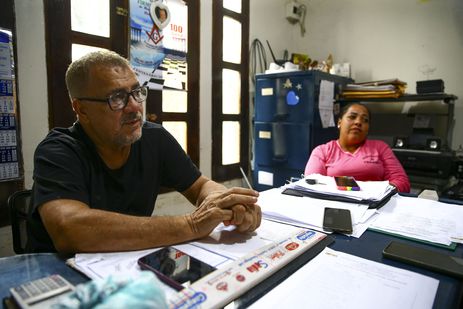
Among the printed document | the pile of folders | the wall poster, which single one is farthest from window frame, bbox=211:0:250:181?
the printed document

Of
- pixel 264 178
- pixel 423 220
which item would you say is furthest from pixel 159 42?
pixel 423 220

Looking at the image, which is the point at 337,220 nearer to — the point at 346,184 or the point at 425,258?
the point at 425,258

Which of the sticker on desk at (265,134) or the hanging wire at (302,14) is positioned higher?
the hanging wire at (302,14)

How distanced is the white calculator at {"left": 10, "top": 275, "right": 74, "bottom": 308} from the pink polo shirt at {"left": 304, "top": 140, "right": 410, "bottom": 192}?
1562 millimetres

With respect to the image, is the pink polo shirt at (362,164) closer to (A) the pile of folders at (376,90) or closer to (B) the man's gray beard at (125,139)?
(A) the pile of folders at (376,90)

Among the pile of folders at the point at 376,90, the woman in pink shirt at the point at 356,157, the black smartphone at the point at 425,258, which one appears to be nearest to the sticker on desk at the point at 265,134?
the pile of folders at the point at 376,90

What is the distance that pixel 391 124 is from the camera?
9.78 ft

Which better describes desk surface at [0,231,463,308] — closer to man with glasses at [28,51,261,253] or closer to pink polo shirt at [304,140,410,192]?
man with glasses at [28,51,261,253]

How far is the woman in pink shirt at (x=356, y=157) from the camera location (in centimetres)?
190

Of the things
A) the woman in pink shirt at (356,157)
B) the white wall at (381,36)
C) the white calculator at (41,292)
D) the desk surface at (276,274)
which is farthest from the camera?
the white wall at (381,36)

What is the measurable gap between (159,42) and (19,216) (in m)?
1.61

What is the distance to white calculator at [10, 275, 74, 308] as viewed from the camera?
453 mm

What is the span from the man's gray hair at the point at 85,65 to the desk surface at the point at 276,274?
581 mm

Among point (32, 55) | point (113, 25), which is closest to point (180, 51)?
point (113, 25)
